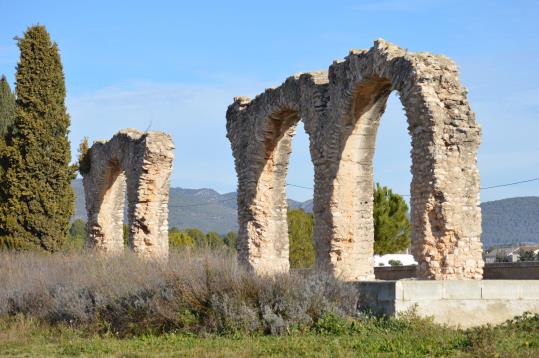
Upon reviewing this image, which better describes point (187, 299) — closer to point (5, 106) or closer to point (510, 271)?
point (510, 271)

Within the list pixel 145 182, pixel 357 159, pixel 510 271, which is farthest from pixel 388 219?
pixel 357 159

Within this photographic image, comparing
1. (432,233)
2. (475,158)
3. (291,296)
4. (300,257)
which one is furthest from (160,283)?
(300,257)

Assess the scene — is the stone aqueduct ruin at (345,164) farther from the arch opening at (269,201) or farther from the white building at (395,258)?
the white building at (395,258)

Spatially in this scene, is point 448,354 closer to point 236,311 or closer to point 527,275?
point 236,311

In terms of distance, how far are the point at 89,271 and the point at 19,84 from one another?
1039 centimetres

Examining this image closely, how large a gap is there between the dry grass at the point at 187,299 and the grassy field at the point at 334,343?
300 millimetres

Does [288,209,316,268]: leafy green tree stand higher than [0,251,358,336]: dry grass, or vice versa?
[288,209,316,268]: leafy green tree

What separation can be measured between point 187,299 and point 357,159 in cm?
629

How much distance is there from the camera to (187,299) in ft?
38.2

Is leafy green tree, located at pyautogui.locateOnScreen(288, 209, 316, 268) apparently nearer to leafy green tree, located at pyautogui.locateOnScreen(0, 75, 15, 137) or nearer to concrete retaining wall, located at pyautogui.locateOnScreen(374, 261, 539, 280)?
leafy green tree, located at pyautogui.locateOnScreen(0, 75, 15, 137)

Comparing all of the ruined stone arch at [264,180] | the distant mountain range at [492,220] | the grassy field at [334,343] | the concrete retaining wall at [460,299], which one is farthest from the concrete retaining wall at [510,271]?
the distant mountain range at [492,220]

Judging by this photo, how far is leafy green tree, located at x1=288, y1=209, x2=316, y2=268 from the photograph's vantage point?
3781 cm

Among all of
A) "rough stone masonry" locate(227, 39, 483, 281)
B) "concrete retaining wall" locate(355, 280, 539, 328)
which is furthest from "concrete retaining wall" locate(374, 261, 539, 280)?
"concrete retaining wall" locate(355, 280, 539, 328)

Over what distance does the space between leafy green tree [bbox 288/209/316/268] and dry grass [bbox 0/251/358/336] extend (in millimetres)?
23200
